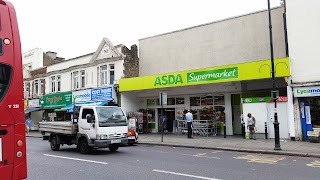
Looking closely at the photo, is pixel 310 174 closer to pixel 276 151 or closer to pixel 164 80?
pixel 276 151

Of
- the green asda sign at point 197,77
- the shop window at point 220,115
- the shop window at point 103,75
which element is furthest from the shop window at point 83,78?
the shop window at point 220,115

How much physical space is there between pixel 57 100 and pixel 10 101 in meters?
28.2

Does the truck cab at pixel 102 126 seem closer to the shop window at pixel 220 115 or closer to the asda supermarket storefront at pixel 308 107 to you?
the asda supermarket storefront at pixel 308 107

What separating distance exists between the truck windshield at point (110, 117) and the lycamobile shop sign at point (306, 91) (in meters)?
9.57

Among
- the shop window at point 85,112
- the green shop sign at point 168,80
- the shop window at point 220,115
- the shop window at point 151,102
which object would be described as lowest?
the shop window at point 220,115

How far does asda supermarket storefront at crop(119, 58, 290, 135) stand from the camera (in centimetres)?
1752

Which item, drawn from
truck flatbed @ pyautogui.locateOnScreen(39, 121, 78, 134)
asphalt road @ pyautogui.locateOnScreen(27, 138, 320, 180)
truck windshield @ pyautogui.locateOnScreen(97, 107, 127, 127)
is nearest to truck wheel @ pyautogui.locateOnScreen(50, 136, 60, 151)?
truck flatbed @ pyautogui.locateOnScreen(39, 121, 78, 134)

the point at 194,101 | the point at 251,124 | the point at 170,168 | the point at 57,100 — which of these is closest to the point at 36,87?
A: the point at 57,100

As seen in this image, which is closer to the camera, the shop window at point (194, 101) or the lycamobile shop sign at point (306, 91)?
the lycamobile shop sign at point (306, 91)

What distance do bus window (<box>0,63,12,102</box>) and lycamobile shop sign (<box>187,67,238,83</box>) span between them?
569 inches

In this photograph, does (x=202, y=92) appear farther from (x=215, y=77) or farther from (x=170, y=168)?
(x=170, y=168)

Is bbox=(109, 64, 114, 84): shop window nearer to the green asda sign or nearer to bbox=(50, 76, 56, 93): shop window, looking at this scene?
the green asda sign

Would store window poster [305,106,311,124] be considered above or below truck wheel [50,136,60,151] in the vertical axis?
above

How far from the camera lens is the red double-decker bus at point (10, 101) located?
5.03m
